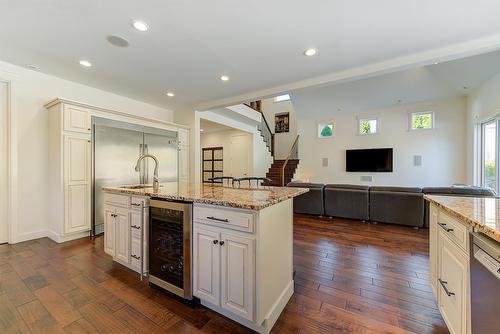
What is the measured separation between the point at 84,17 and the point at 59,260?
281 cm

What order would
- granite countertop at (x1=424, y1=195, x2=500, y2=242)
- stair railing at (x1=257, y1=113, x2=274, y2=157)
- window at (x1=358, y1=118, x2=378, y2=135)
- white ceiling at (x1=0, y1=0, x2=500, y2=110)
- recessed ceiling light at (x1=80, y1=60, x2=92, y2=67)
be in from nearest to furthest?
granite countertop at (x1=424, y1=195, x2=500, y2=242)
white ceiling at (x1=0, y1=0, x2=500, y2=110)
recessed ceiling light at (x1=80, y1=60, x2=92, y2=67)
window at (x1=358, y1=118, x2=378, y2=135)
stair railing at (x1=257, y1=113, x2=274, y2=157)

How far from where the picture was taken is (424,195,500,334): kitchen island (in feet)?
3.33

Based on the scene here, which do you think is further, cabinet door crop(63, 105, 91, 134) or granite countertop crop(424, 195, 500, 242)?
cabinet door crop(63, 105, 91, 134)

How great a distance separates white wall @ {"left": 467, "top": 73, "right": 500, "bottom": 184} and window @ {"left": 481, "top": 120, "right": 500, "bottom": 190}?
0.65 feet

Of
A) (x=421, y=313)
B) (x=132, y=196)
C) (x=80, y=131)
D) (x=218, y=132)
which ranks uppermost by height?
(x=218, y=132)

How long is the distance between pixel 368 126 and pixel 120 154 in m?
7.46

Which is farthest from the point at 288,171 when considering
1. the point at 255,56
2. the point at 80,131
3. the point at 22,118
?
the point at 22,118

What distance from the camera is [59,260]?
2.71 m

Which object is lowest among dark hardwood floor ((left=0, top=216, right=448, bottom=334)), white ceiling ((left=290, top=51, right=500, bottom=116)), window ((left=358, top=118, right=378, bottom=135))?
dark hardwood floor ((left=0, top=216, right=448, bottom=334))

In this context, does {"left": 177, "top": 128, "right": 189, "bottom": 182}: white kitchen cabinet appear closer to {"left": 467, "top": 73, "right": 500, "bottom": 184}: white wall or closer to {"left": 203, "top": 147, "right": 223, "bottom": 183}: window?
{"left": 203, "top": 147, "right": 223, "bottom": 183}: window

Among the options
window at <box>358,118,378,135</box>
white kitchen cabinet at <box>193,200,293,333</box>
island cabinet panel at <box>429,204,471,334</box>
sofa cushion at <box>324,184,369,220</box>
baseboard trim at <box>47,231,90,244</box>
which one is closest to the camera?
island cabinet panel at <box>429,204,471,334</box>

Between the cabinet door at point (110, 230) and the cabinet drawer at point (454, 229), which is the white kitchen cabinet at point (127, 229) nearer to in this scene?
the cabinet door at point (110, 230)

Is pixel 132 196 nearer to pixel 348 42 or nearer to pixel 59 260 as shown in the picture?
pixel 59 260

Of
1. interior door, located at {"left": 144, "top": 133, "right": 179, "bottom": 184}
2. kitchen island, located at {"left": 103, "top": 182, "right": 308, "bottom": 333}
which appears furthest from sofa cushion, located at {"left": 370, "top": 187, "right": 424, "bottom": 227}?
interior door, located at {"left": 144, "top": 133, "right": 179, "bottom": 184}
